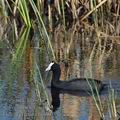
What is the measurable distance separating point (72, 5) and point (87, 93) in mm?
6894

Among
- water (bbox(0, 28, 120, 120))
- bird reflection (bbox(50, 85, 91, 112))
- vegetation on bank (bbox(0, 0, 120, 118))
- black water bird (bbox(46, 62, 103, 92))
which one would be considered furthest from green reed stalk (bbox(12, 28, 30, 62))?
bird reflection (bbox(50, 85, 91, 112))

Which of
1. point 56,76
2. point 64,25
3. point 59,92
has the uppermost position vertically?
point 56,76

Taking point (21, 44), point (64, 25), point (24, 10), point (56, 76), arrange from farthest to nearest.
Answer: point (64, 25)
point (24, 10)
point (21, 44)
point (56, 76)

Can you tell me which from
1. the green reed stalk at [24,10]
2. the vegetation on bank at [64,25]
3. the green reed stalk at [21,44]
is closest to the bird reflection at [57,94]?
the green reed stalk at [21,44]

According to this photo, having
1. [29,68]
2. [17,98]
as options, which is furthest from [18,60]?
[17,98]

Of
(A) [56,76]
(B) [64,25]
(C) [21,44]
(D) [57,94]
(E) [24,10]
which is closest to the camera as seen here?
(D) [57,94]

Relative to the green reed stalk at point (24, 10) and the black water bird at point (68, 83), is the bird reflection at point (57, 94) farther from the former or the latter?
the green reed stalk at point (24, 10)

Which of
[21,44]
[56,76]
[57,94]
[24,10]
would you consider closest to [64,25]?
[24,10]

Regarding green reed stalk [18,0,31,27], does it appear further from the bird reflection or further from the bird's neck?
the bird reflection

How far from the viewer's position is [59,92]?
9.84m

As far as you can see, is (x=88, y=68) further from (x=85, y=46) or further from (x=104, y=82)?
(x=85, y=46)

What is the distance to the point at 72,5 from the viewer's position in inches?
639

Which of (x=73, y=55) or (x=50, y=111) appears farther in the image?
(x=73, y=55)

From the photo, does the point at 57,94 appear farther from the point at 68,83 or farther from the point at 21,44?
the point at 21,44
